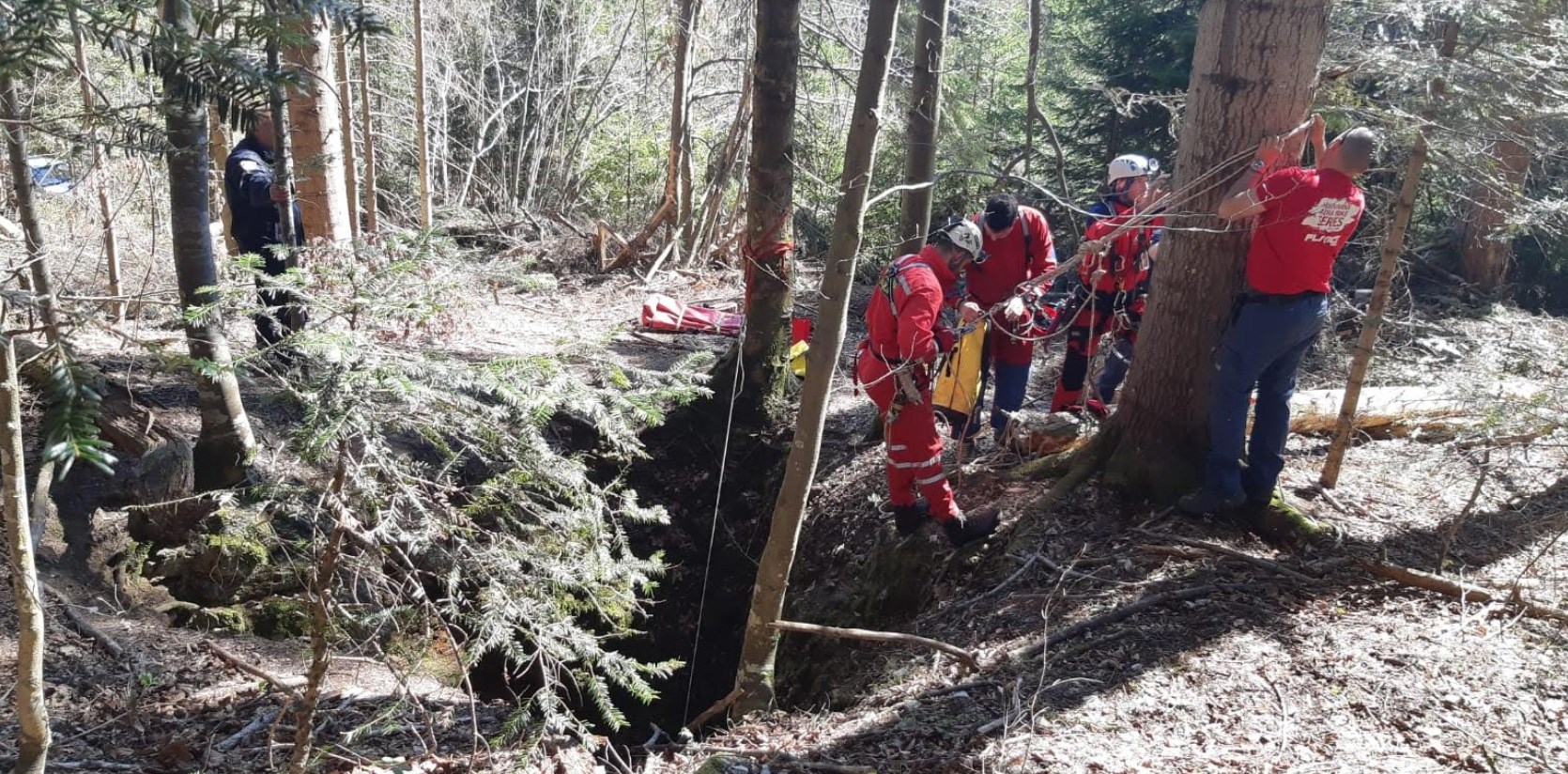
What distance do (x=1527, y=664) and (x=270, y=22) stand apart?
502 centimetres

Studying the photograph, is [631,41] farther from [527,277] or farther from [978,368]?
[527,277]

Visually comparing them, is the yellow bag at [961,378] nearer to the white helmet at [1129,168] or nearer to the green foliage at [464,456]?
the white helmet at [1129,168]

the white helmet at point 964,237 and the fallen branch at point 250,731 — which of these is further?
the white helmet at point 964,237

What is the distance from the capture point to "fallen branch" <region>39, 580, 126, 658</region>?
455 centimetres

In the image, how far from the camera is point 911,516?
573cm

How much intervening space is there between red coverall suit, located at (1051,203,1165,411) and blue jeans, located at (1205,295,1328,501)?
1428 millimetres

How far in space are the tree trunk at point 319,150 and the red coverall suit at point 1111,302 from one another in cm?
495

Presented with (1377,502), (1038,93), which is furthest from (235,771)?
(1038,93)

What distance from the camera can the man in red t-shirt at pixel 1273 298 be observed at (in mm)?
4555

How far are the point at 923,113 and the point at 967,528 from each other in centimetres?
296

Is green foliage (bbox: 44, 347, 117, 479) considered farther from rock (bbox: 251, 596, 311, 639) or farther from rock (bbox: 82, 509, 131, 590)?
rock (bbox: 82, 509, 131, 590)

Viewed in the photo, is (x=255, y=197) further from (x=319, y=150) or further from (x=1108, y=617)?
(x=1108, y=617)

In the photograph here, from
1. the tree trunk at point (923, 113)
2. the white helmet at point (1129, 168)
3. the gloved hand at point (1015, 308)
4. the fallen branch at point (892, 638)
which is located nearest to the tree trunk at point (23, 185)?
the fallen branch at point (892, 638)

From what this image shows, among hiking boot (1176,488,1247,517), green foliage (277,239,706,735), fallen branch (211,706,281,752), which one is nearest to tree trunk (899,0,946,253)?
hiking boot (1176,488,1247,517)
